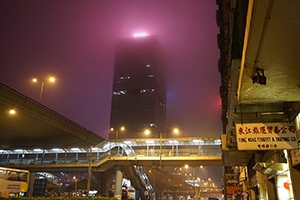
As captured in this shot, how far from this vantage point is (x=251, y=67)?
23.3 feet

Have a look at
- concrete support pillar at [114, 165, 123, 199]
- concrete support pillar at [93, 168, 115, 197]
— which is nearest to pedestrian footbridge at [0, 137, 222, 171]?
concrete support pillar at [114, 165, 123, 199]

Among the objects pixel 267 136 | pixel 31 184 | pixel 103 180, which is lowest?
pixel 31 184

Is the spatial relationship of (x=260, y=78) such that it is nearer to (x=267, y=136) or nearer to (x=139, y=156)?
(x=267, y=136)

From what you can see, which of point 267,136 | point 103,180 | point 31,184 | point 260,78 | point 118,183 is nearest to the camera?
point 260,78

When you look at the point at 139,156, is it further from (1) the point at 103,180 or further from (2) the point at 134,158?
(1) the point at 103,180

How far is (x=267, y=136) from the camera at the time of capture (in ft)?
34.7

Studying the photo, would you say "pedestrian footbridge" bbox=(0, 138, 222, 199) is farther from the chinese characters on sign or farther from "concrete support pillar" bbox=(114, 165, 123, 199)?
the chinese characters on sign

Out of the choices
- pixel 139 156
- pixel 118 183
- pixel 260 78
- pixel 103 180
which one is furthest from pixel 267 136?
pixel 103 180

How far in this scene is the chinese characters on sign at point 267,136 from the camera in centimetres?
1031

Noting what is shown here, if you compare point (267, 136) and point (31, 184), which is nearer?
point (267, 136)

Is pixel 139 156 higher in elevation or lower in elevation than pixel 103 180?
higher

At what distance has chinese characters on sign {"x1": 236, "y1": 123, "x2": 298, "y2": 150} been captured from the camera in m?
10.3

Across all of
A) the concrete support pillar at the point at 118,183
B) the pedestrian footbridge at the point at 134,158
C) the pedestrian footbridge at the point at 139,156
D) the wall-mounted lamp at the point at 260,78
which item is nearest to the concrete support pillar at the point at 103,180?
the pedestrian footbridge at the point at 134,158

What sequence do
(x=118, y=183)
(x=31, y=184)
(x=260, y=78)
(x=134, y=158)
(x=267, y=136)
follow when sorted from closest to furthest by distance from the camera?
(x=260, y=78)
(x=267, y=136)
(x=134, y=158)
(x=118, y=183)
(x=31, y=184)
